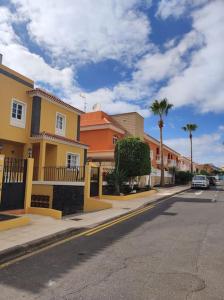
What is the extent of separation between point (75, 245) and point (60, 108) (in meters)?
15.4

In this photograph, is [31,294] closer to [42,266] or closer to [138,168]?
[42,266]

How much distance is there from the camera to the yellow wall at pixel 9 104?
17375mm

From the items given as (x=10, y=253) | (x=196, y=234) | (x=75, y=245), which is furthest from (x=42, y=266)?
(x=196, y=234)

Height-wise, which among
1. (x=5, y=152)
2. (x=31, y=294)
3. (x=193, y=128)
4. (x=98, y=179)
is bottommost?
(x=31, y=294)

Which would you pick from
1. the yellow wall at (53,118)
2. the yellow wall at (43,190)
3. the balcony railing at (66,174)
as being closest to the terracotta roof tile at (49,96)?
the yellow wall at (53,118)

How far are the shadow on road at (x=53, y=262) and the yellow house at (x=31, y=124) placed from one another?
9898mm

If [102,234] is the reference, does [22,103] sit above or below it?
above

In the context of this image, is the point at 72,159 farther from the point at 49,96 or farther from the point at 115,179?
the point at 49,96

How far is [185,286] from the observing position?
4.91m

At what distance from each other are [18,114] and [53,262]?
46.6 ft

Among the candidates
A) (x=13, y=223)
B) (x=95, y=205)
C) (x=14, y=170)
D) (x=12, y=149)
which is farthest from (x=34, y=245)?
(x=12, y=149)

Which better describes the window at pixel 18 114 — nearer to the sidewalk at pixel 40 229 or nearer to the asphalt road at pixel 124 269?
the sidewalk at pixel 40 229

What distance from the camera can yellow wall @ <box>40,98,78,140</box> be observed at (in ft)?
65.9

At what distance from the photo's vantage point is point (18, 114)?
18.8 meters
